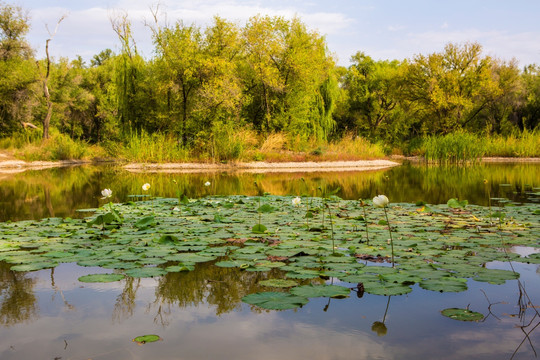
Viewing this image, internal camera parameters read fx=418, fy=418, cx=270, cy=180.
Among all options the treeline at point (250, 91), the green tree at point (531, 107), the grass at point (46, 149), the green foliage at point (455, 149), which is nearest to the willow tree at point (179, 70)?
the treeline at point (250, 91)

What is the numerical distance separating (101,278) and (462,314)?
2.59 metres

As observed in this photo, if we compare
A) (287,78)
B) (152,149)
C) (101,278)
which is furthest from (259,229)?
(287,78)

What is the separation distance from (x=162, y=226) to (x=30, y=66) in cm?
3224

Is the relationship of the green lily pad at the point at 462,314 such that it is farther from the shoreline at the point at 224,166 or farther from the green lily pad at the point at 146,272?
the shoreline at the point at 224,166

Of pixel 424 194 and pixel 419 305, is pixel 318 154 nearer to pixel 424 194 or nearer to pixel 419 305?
pixel 424 194

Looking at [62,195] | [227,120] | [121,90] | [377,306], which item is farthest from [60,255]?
[121,90]

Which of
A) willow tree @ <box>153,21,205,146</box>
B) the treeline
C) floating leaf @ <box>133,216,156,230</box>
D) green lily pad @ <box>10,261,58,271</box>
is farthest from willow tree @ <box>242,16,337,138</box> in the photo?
green lily pad @ <box>10,261,58,271</box>

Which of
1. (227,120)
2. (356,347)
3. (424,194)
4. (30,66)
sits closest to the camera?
(356,347)

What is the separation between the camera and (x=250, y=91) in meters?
26.1

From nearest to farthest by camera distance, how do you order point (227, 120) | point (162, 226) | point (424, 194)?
point (162, 226)
point (424, 194)
point (227, 120)

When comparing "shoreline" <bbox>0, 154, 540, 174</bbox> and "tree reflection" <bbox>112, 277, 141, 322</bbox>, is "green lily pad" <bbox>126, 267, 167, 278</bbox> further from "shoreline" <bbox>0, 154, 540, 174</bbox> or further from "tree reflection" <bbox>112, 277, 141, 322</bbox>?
"shoreline" <bbox>0, 154, 540, 174</bbox>

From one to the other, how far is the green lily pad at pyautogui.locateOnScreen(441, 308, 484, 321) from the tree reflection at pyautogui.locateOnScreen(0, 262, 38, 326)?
2581 mm

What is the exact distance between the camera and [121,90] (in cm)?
2278

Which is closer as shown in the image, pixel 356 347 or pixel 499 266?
pixel 356 347
